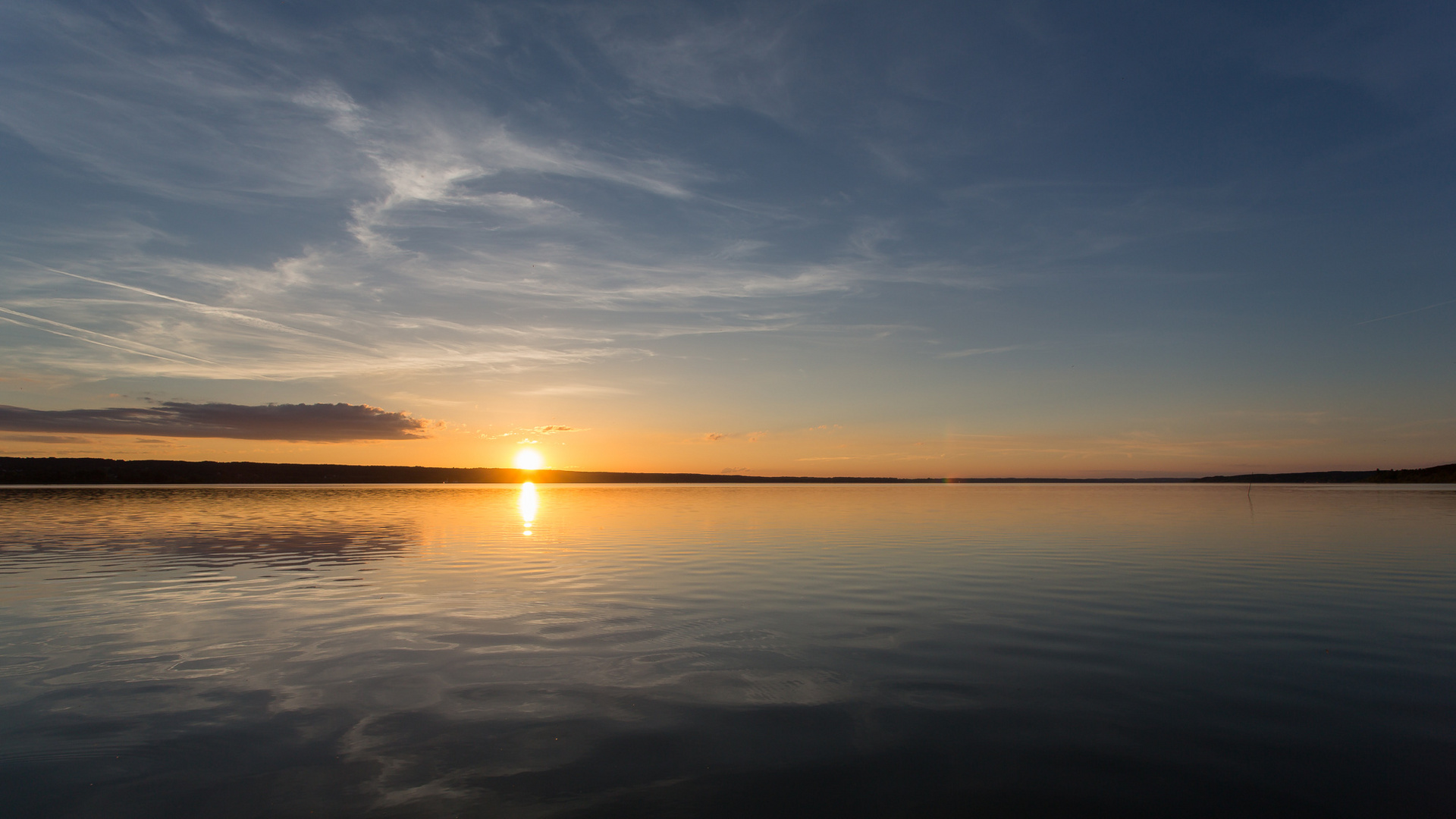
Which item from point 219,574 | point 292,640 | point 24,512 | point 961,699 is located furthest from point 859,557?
point 24,512

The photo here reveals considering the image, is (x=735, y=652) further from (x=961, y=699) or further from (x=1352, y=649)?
(x=1352, y=649)

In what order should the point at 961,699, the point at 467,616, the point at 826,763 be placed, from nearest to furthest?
the point at 826,763, the point at 961,699, the point at 467,616

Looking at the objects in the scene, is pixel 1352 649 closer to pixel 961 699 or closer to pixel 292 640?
pixel 961 699

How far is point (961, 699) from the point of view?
10.6 meters

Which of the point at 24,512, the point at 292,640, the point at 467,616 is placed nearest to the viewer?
the point at 292,640

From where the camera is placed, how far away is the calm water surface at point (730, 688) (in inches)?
300

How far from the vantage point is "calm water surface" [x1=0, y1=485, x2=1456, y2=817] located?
7.62 metres

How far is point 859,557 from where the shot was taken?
91.4 ft

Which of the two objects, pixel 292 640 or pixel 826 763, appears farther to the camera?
pixel 292 640

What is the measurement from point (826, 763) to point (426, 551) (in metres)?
26.3

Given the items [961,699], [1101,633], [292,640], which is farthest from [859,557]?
[292,640]

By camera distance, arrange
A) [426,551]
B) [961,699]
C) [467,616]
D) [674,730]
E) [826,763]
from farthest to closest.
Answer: [426,551]
[467,616]
[961,699]
[674,730]
[826,763]

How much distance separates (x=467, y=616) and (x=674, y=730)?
926 centimetres

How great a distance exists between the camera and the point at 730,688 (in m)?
11.3
